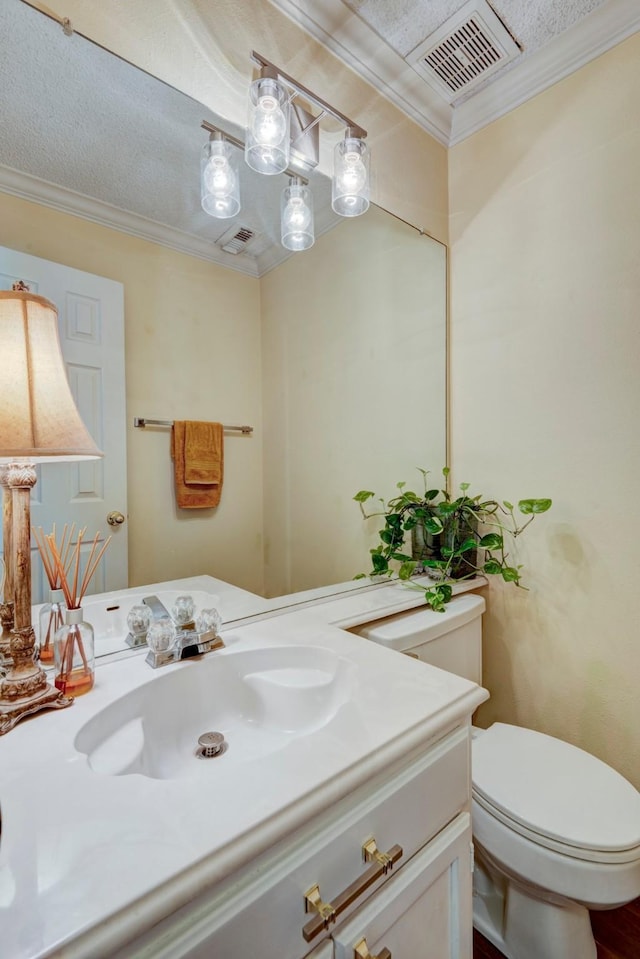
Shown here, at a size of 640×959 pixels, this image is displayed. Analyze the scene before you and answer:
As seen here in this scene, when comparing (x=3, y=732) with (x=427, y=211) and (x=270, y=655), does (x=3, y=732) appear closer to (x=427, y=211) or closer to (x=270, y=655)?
(x=270, y=655)

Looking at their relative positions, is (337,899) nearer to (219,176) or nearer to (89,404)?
(89,404)

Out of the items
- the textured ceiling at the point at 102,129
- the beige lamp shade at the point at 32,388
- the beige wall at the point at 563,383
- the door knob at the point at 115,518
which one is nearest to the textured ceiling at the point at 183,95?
the textured ceiling at the point at 102,129

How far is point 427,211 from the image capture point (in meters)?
Result: 1.55

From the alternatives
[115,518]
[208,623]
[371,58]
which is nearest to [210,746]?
[208,623]

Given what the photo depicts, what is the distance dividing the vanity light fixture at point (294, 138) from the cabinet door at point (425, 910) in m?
1.49

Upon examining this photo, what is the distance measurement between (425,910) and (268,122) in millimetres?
1607

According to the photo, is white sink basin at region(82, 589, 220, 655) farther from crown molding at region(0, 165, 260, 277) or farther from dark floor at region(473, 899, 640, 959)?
dark floor at region(473, 899, 640, 959)

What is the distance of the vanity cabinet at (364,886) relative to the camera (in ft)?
1.33

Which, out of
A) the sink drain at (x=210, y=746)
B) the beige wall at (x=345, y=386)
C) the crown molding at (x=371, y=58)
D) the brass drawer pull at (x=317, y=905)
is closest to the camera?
the brass drawer pull at (x=317, y=905)

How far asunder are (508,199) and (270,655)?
5.28 feet

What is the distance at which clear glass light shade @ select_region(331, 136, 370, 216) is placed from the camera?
1.21m

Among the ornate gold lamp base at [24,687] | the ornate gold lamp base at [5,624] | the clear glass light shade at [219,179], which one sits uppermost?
the clear glass light shade at [219,179]

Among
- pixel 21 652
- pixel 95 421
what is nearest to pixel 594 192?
pixel 95 421

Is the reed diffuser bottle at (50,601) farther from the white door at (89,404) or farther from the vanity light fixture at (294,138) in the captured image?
the vanity light fixture at (294,138)
